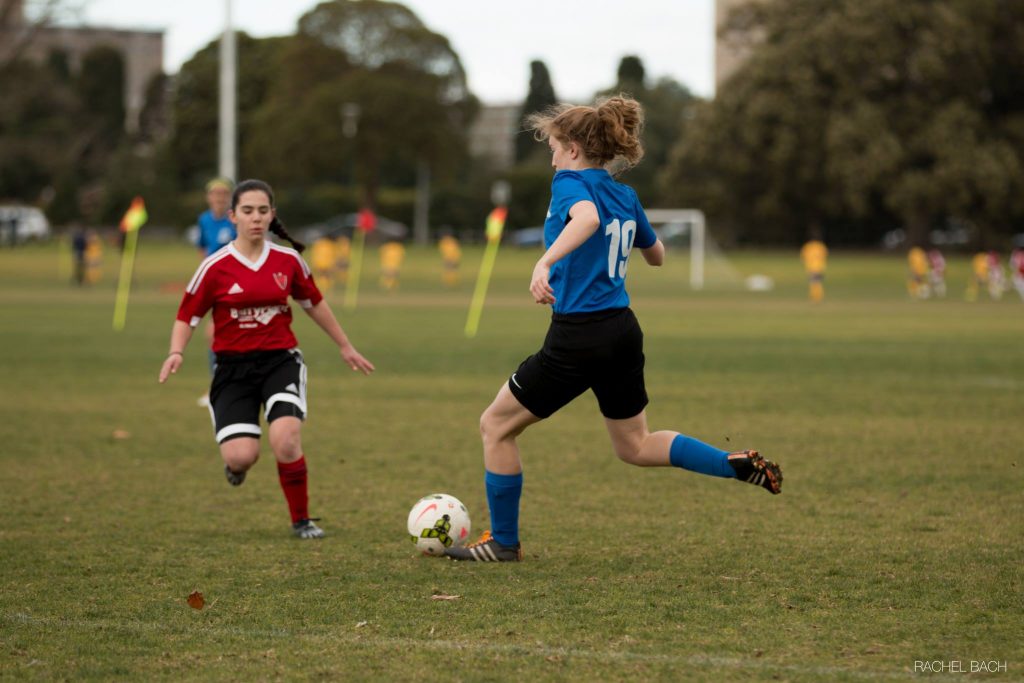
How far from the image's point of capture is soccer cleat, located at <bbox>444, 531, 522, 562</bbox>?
6.08 metres

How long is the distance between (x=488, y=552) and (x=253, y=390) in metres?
1.51

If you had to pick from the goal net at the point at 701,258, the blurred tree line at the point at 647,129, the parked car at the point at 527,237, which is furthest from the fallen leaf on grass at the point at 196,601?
the parked car at the point at 527,237

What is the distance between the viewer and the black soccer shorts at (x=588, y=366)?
5.57 metres

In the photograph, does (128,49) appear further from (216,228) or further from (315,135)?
(216,228)

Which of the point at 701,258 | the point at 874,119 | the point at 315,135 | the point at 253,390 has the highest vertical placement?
the point at 315,135

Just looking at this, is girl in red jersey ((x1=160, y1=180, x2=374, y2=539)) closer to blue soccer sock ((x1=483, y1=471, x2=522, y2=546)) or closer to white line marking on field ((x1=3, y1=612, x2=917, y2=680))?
blue soccer sock ((x1=483, y1=471, x2=522, y2=546))

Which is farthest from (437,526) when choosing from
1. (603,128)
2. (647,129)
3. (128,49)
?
(128,49)

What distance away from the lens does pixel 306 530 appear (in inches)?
264

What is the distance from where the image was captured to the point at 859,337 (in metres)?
22.0

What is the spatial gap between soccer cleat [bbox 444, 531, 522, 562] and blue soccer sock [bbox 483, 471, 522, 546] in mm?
28

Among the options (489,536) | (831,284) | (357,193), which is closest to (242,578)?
(489,536)

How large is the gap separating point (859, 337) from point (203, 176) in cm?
7861

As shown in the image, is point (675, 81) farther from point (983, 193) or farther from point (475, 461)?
point (475, 461)

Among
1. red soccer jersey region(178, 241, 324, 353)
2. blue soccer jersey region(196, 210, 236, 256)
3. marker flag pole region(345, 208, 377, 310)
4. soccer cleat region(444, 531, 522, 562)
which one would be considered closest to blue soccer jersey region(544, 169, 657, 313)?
soccer cleat region(444, 531, 522, 562)
